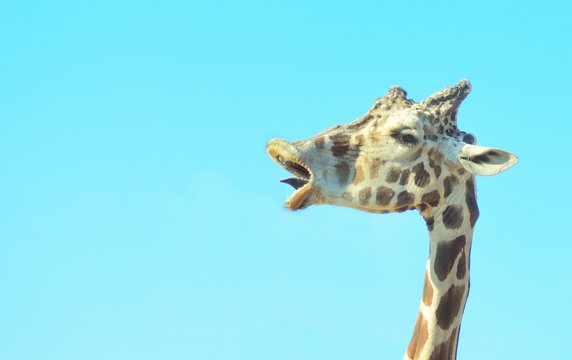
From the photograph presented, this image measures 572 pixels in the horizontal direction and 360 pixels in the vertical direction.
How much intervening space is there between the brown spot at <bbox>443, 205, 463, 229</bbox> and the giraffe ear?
0.46 meters

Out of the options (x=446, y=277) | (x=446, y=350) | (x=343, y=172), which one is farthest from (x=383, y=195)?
(x=446, y=350)

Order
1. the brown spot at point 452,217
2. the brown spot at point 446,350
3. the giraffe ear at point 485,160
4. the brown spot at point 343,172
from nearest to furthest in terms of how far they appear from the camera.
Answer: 1. the giraffe ear at point 485,160
2. the brown spot at point 446,350
3. the brown spot at point 343,172
4. the brown spot at point 452,217

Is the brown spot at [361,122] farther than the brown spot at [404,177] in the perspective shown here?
Yes

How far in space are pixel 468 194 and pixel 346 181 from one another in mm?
1076

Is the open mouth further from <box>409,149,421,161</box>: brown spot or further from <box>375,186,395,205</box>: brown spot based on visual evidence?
<box>409,149,421,161</box>: brown spot

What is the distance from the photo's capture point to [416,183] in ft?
34.9

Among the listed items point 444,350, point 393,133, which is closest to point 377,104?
point 393,133

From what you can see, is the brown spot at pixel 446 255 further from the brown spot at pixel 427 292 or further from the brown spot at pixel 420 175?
the brown spot at pixel 420 175

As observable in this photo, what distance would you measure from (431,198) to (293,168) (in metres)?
1.19

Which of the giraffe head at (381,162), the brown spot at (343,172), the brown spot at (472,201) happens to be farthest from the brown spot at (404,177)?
the brown spot at (472,201)

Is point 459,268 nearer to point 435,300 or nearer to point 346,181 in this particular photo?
point 435,300

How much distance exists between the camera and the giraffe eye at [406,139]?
10633 millimetres

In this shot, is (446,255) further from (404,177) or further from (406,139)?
(406,139)

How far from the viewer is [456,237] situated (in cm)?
1076
